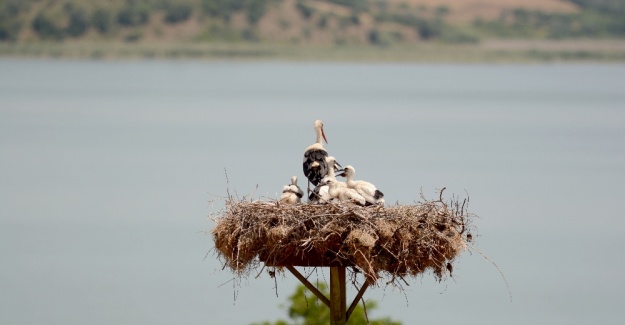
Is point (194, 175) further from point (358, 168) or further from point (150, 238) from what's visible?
point (150, 238)

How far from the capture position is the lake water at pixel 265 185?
911 inches

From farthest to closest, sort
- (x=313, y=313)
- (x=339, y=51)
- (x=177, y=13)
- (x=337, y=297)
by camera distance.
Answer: (x=339, y=51)
(x=177, y=13)
(x=313, y=313)
(x=337, y=297)

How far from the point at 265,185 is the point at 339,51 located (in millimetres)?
74636

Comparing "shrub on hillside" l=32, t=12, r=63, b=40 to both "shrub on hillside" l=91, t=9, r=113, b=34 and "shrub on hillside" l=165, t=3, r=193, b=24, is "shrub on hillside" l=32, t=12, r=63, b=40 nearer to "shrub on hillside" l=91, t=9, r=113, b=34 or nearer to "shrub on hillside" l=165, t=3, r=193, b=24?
"shrub on hillside" l=91, t=9, r=113, b=34

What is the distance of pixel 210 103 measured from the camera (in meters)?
79.1

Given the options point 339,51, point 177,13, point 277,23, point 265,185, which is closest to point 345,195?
point 265,185

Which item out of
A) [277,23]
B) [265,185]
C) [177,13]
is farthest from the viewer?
[277,23]

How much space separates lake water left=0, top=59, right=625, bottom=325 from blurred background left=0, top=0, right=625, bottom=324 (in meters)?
0.08

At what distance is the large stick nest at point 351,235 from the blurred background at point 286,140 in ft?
0.76

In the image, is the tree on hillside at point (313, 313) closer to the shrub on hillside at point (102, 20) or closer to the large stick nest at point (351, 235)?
the large stick nest at point (351, 235)

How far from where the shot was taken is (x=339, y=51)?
10356 centimetres

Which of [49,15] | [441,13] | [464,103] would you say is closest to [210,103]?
[464,103]

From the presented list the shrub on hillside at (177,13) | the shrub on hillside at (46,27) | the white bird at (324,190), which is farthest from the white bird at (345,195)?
the shrub on hillside at (177,13)

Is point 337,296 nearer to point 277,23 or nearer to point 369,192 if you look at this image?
point 369,192
